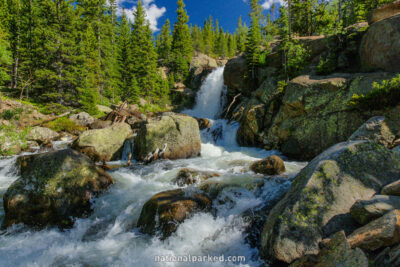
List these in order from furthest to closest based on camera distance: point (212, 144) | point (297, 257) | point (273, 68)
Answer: point (273, 68) → point (212, 144) → point (297, 257)

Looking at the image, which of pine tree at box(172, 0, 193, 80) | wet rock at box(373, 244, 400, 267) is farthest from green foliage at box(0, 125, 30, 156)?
pine tree at box(172, 0, 193, 80)

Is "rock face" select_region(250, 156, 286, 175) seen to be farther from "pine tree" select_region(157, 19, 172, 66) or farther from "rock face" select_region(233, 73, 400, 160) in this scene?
"pine tree" select_region(157, 19, 172, 66)

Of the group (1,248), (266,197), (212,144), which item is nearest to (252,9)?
(212,144)

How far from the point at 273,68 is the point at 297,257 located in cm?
1723

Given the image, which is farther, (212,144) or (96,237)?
(212,144)

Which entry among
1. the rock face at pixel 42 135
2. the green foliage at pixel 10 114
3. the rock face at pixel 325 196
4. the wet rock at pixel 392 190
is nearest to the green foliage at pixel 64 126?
the rock face at pixel 42 135

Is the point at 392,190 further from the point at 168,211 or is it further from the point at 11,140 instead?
the point at 11,140

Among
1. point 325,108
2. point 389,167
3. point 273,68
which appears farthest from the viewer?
point 273,68

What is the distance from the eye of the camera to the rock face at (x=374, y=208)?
8.32 feet

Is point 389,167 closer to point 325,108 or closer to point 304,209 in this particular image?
point 304,209

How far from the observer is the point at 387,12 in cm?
1033

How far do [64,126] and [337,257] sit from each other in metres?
19.3

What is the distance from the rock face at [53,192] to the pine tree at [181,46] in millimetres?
36613

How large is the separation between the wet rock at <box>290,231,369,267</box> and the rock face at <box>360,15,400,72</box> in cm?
976
